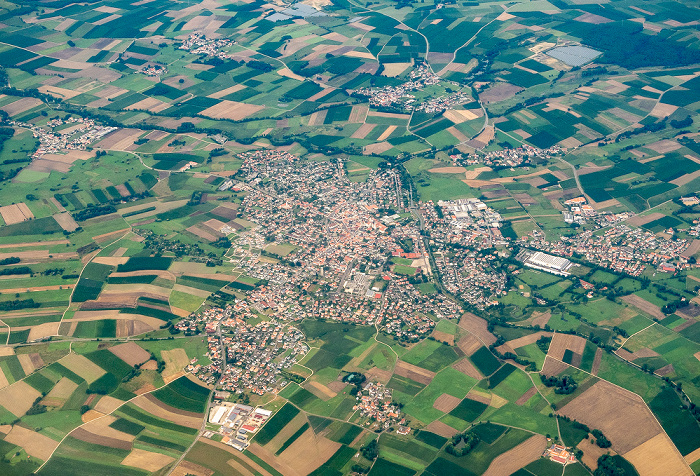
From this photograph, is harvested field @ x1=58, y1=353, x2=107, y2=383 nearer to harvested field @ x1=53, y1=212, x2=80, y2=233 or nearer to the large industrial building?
harvested field @ x1=53, y1=212, x2=80, y2=233

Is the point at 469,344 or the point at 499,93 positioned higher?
the point at 499,93

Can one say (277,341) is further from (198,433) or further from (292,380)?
(198,433)

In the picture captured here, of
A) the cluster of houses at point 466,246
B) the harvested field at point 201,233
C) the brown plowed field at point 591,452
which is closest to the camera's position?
the brown plowed field at point 591,452

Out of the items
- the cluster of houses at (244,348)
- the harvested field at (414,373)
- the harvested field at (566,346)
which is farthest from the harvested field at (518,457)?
the cluster of houses at (244,348)

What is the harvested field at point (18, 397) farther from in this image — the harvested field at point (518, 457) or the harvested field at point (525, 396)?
the harvested field at point (525, 396)

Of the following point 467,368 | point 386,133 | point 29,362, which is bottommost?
point 467,368

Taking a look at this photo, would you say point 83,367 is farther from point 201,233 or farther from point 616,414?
point 616,414

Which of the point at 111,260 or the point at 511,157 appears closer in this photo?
the point at 111,260

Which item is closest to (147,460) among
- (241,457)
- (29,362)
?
(241,457)
